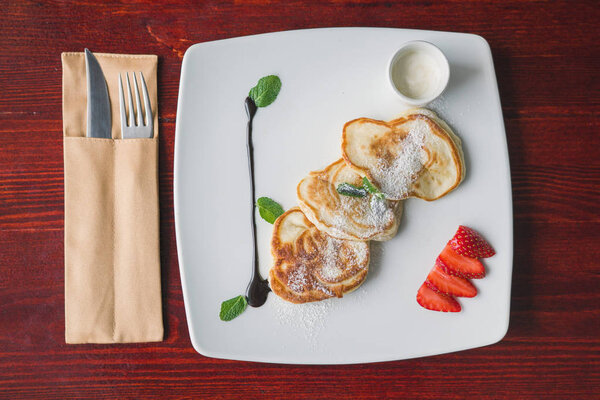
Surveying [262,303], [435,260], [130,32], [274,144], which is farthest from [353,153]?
[130,32]

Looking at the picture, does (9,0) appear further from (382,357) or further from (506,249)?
(506,249)

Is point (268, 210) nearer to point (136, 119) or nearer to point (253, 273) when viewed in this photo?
point (253, 273)

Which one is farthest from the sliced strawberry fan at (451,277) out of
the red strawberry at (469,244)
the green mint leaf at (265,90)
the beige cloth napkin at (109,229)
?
the beige cloth napkin at (109,229)

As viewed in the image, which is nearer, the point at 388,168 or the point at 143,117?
the point at 388,168

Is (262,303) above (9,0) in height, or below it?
below

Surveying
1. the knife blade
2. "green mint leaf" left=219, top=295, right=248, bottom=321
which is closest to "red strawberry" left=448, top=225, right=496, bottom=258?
"green mint leaf" left=219, top=295, right=248, bottom=321

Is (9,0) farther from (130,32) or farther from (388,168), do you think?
(388,168)

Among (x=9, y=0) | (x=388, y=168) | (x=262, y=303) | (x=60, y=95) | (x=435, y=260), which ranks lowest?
(x=262, y=303)
